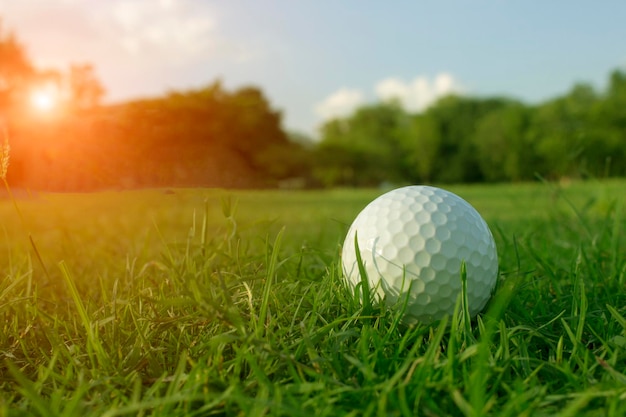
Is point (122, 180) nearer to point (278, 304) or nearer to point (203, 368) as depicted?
point (278, 304)

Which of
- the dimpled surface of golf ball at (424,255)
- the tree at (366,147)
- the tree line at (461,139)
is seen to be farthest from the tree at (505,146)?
the dimpled surface of golf ball at (424,255)

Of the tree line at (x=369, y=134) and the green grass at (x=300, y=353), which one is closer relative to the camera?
the green grass at (x=300, y=353)

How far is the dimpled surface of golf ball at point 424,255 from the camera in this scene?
1.46m

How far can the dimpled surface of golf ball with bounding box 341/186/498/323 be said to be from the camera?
57.6 inches

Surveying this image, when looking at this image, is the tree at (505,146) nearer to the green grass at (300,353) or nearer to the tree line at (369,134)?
the tree line at (369,134)

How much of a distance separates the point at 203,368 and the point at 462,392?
55 cm

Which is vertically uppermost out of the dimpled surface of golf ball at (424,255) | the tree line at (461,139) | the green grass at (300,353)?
the tree line at (461,139)

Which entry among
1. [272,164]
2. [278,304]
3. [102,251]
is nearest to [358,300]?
[278,304]

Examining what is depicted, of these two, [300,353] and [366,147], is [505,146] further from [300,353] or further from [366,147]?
[300,353]

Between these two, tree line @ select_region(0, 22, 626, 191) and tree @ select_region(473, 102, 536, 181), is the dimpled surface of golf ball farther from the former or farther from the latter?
tree @ select_region(473, 102, 536, 181)

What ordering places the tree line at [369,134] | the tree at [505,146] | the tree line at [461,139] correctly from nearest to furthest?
the tree line at [369,134] → the tree line at [461,139] → the tree at [505,146]

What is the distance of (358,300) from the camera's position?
4.63ft

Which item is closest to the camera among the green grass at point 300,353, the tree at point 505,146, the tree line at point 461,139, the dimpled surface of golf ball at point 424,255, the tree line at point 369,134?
the green grass at point 300,353

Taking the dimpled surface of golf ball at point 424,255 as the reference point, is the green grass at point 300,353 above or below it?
below
